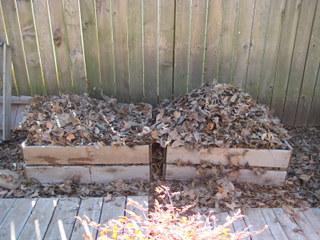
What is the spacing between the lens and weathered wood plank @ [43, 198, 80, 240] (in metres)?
1.96

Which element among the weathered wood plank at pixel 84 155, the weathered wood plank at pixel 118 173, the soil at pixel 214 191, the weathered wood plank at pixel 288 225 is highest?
the weathered wood plank at pixel 84 155

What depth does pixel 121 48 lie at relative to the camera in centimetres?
291

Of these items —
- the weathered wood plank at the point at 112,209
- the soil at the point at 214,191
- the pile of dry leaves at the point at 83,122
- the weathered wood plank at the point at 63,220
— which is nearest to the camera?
the weathered wood plank at the point at 63,220

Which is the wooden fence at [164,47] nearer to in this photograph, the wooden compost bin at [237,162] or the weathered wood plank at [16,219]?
the wooden compost bin at [237,162]

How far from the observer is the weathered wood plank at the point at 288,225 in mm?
1988

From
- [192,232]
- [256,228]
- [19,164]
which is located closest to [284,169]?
Answer: [256,228]

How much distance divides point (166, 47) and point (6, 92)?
154 cm

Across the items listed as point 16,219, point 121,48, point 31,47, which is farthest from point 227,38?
point 16,219

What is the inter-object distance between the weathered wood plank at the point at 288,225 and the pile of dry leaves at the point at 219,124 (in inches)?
18.9

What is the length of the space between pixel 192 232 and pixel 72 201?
129cm

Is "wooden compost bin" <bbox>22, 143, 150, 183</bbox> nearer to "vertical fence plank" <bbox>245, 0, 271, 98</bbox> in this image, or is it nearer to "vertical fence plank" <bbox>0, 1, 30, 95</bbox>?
"vertical fence plank" <bbox>0, 1, 30, 95</bbox>

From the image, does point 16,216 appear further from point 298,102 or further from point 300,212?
point 298,102

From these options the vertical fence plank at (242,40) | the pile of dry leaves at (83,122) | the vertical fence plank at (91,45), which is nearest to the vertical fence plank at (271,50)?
the vertical fence plank at (242,40)

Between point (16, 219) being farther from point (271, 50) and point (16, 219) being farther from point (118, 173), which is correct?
point (271, 50)
